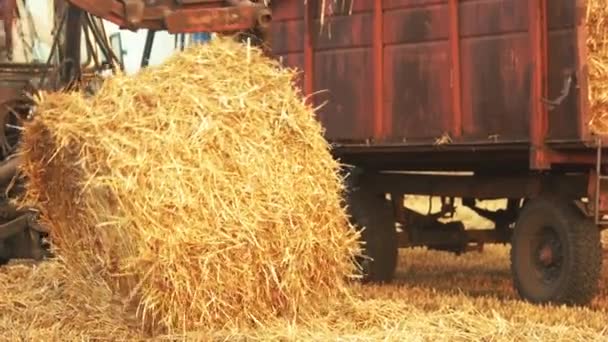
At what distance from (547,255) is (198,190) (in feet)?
10.8

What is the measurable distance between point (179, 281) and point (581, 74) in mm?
3247

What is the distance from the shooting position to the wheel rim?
941cm

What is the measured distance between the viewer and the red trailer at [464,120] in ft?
29.6

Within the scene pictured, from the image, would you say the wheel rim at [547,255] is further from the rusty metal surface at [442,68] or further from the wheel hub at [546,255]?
the rusty metal surface at [442,68]

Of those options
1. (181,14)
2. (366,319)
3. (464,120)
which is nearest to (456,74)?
(464,120)

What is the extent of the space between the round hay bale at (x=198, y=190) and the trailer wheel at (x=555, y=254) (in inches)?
83.5

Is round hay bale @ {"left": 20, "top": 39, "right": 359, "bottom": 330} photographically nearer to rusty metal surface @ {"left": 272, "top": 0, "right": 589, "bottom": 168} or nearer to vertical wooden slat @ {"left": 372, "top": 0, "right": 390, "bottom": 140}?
rusty metal surface @ {"left": 272, "top": 0, "right": 589, "bottom": 168}

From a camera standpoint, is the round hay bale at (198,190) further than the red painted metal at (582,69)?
No

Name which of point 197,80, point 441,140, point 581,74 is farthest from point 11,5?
point 581,74

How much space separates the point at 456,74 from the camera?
31.8 ft

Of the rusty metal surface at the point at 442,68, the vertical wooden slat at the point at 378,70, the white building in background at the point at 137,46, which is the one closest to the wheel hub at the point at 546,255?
the rusty metal surface at the point at 442,68

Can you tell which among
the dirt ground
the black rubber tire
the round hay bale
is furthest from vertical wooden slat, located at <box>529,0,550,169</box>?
the black rubber tire

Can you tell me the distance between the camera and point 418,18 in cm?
1004

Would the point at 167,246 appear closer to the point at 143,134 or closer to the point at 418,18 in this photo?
the point at 143,134
